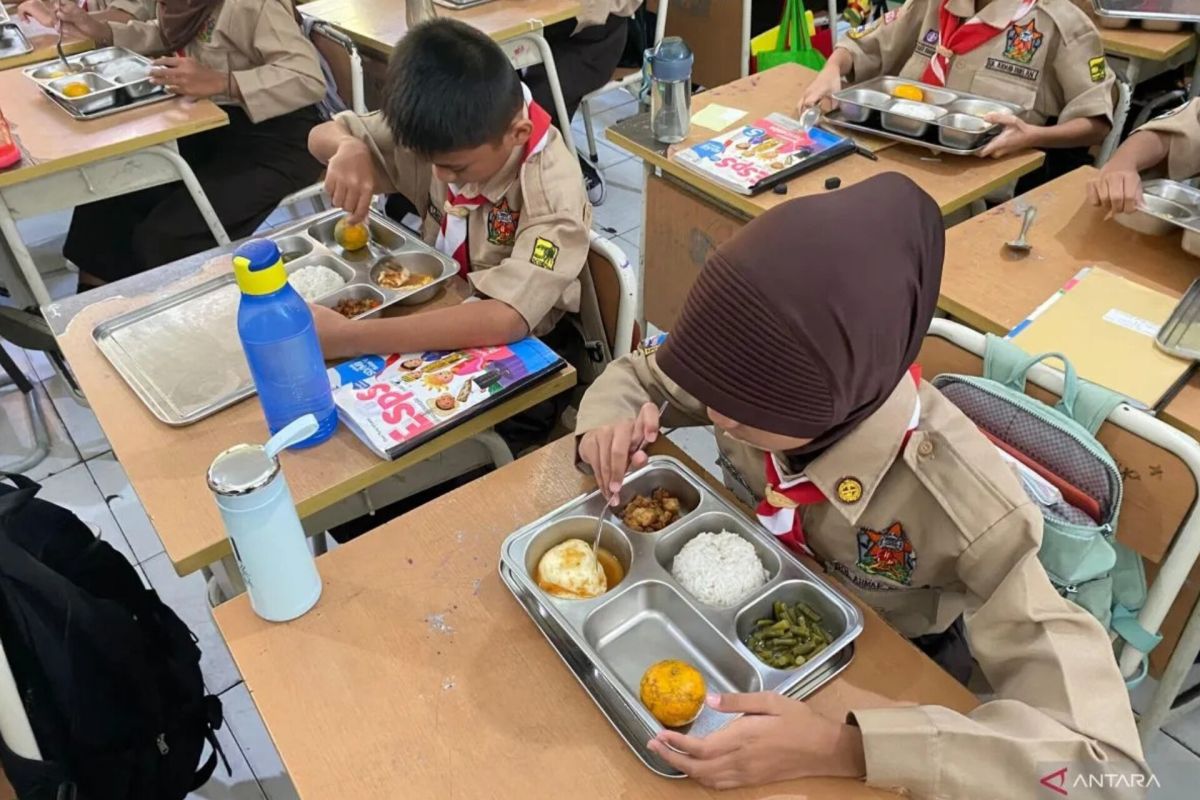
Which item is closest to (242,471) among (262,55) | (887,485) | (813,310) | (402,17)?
(813,310)

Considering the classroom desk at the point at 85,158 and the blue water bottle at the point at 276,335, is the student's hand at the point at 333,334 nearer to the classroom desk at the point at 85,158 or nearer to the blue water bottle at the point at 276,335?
the blue water bottle at the point at 276,335

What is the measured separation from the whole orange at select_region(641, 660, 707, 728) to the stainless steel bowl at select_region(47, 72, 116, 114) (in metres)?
2.14

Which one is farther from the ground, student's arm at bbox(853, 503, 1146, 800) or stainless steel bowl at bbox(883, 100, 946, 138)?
stainless steel bowl at bbox(883, 100, 946, 138)

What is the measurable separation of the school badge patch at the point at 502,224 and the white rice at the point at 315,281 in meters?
0.28

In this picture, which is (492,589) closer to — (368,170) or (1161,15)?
(368,170)

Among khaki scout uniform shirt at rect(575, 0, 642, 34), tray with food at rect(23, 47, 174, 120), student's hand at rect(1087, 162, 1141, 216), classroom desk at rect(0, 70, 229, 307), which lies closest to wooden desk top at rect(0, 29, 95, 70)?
tray with food at rect(23, 47, 174, 120)

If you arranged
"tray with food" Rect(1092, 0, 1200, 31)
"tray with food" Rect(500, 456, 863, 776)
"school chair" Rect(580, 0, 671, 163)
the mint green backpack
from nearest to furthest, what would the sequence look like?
"tray with food" Rect(500, 456, 863, 776), the mint green backpack, "tray with food" Rect(1092, 0, 1200, 31), "school chair" Rect(580, 0, 671, 163)

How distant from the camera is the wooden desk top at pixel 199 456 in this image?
1114mm

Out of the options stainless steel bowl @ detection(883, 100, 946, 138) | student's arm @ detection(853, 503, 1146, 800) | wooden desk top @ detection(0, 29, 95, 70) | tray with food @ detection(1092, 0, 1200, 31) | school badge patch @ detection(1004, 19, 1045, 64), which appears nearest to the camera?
student's arm @ detection(853, 503, 1146, 800)

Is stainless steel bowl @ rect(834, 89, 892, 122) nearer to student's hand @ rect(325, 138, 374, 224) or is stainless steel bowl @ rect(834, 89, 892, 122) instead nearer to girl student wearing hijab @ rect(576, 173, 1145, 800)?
student's hand @ rect(325, 138, 374, 224)

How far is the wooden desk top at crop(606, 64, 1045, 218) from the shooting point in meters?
1.84

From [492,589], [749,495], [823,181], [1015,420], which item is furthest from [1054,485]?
[823,181]

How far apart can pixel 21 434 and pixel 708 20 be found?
289cm

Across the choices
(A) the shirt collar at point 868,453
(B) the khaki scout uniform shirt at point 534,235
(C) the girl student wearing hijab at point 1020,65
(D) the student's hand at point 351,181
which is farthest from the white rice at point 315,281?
(C) the girl student wearing hijab at point 1020,65
